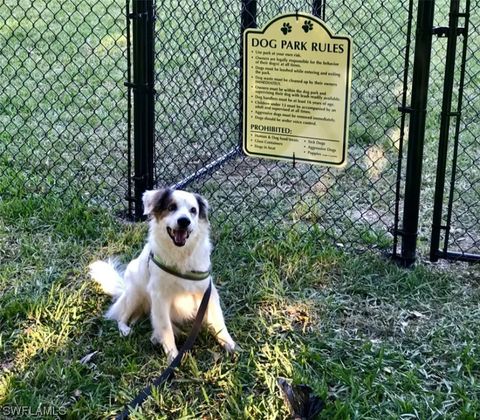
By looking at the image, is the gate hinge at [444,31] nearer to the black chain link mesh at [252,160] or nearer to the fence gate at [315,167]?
the fence gate at [315,167]

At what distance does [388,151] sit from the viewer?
4988mm

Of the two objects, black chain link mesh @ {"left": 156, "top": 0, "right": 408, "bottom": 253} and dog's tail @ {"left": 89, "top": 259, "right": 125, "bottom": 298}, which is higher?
black chain link mesh @ {"left": 156, "top": 0, "right": 408, "bottom": 253}

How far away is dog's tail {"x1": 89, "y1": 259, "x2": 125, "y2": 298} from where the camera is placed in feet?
10.4

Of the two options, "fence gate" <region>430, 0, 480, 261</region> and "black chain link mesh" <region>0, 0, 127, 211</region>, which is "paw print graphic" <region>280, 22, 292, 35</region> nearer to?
"fence gate" <region>430, 0, 480, 261</region>

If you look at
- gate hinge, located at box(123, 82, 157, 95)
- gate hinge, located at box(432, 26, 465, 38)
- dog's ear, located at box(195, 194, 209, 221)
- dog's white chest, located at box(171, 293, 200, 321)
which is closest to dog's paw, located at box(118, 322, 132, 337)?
dog's white chest, located at box(171, 293, 200, 321)

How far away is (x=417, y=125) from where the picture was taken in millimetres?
3301

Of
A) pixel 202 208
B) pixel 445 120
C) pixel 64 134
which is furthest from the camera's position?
pixel 64 134

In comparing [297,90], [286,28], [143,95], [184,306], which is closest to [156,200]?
[184,306]

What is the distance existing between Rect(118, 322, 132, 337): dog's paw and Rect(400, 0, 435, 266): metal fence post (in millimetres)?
1381

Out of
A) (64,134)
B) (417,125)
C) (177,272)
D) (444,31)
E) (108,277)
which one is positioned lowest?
(108,277)

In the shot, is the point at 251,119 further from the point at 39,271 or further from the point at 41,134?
the point at 41,134

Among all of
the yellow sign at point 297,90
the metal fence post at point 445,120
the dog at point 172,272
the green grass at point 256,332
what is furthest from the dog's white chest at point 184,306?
the metal fence post at point 445,120

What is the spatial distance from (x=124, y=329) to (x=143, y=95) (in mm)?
1359

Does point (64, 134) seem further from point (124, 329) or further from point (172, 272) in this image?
point (172, 272)
